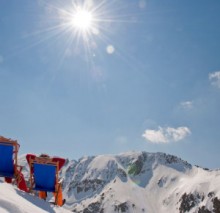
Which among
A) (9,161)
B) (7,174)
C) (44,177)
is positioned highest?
(9,161)

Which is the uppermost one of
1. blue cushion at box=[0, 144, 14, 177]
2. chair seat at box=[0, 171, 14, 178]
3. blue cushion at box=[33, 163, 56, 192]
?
blue cushion at box=[0, 144, 14, 177]

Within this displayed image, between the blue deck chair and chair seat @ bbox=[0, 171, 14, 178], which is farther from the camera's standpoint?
chair seat @ bbox=[0, 171, 14, 178]

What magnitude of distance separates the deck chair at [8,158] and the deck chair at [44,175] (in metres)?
0.52

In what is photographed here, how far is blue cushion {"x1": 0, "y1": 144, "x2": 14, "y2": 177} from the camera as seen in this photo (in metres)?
10.5

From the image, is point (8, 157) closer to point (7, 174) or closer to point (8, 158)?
point (8, 158)

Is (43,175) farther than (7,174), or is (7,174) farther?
(7,174)

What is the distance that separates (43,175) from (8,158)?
3.54 feet

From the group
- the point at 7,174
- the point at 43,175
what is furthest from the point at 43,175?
the point at 7,174

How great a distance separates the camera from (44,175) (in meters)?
10.5

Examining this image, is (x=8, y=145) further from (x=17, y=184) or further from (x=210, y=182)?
(x=210, y=182)

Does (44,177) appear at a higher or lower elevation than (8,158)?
lower

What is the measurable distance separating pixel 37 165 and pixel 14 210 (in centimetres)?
526

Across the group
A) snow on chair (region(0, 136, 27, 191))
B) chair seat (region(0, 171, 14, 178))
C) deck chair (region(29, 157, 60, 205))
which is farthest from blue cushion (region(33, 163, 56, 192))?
chair seat (region(0, 171, 14, 178))

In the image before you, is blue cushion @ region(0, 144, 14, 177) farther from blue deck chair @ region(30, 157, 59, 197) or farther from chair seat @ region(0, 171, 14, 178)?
blue deck chair @ region(30, 157, 59, 197)
